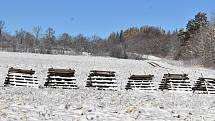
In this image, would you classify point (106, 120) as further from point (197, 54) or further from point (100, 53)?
point (100, 53)

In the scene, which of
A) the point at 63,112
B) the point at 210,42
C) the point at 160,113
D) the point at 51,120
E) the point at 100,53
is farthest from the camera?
the point at 100,53

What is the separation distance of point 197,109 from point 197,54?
244 feet

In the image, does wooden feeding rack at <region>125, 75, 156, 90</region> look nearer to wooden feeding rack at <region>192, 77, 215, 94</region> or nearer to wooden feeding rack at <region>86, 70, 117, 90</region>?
wooden feeding rack at <region>86, 70, 117, 90</region>

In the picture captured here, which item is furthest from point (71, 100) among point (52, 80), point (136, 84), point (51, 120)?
point (136, 84)

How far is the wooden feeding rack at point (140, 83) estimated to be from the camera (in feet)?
78.4

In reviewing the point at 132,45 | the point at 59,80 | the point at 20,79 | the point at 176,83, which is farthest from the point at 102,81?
the point at 132,45

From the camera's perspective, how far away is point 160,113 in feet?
45.9

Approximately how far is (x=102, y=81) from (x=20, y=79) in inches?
160

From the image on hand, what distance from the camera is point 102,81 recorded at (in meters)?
23.2

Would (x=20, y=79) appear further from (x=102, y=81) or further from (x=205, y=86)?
(x=205, y=86)

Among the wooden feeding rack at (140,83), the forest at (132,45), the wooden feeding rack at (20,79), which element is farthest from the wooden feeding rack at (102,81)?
the forest at (132,45)

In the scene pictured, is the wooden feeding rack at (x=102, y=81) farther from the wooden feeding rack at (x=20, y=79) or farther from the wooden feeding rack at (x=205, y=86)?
the wooden feeding rack at (x=205, y=86)

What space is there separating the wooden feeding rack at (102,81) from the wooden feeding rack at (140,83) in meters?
1.01

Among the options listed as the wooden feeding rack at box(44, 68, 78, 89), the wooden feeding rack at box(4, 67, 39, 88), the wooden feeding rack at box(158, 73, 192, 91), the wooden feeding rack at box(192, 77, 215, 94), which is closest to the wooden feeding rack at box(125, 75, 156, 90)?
the wooden feeding rack at box(158, 73, 192, 91)
